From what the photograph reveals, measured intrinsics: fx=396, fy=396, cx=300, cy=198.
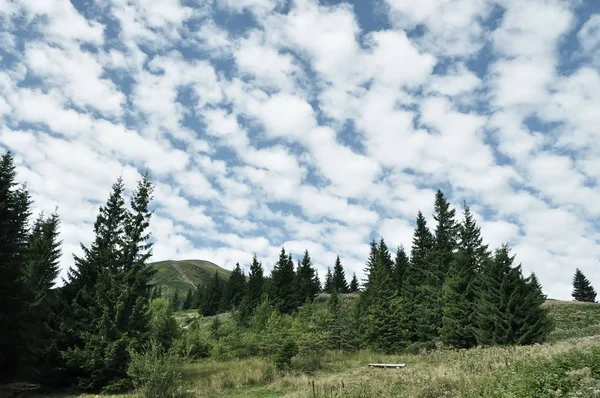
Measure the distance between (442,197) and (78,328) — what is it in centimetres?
4825

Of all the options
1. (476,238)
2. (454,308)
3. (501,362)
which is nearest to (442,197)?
(476,238)

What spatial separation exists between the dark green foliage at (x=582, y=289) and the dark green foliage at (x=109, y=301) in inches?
4172

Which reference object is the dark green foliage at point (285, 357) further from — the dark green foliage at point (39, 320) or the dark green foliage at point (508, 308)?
the dark green foliage at point (508, 308)

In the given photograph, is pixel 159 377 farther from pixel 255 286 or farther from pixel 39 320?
pixel 255 286

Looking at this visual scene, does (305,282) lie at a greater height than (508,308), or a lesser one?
greater

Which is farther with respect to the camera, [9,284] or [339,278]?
[339,278]

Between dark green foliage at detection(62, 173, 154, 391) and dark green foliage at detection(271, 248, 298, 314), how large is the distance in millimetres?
51470

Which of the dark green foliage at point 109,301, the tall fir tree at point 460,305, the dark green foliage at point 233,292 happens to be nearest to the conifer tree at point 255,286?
the dark green foliage at point 233,292

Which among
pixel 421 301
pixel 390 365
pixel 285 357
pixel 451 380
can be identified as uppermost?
pixel 421 301

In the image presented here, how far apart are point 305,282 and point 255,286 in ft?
36.0

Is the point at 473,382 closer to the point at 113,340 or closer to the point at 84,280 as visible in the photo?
the point at 113,340

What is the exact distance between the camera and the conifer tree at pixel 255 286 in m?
78.2

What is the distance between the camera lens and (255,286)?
275 ft

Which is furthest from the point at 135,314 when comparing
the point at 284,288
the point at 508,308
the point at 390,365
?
the point at 284,288
